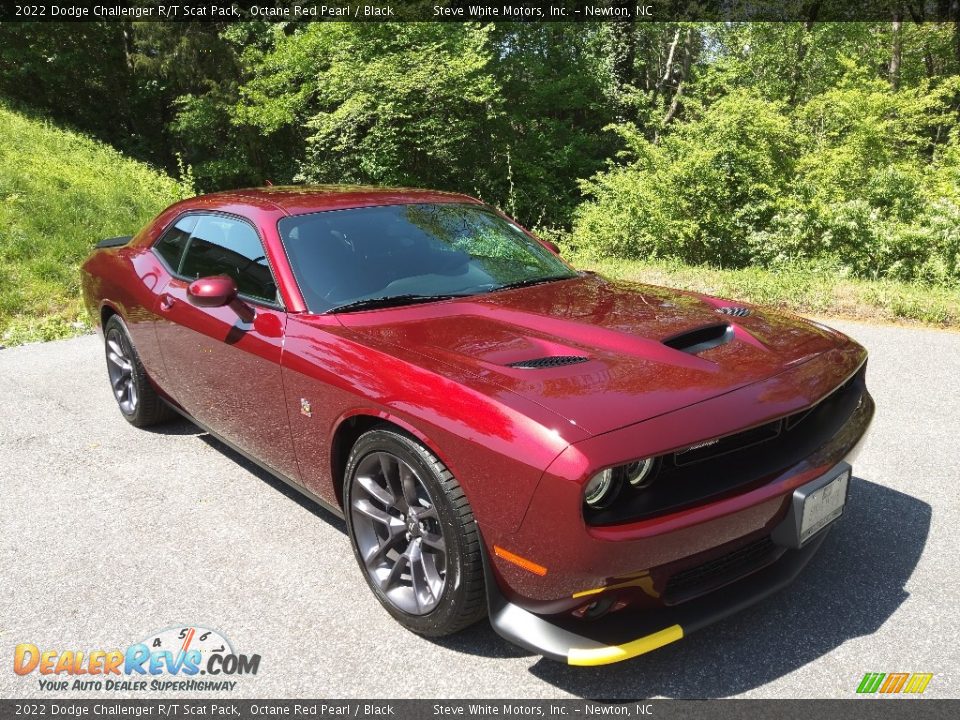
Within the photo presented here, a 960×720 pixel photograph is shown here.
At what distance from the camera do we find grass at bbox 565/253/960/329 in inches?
276

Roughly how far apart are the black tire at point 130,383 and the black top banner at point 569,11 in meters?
18.3

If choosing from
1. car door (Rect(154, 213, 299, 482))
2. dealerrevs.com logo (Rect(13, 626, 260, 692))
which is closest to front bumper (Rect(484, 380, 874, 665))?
dealerrevs.com logo (Rect(13, 626, 260, 692))

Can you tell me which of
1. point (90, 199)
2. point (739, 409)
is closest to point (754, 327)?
point (739, 409)

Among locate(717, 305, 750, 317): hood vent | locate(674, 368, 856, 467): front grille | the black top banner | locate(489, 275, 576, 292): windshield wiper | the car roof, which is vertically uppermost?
the black top banner

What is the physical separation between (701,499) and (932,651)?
102cm

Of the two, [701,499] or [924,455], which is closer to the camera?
[701,499]

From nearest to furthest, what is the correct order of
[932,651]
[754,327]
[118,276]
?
[932,651] → [754,327] → [118,276]

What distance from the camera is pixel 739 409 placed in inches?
89.3

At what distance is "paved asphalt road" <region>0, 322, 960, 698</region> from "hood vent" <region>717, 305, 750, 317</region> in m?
1.04

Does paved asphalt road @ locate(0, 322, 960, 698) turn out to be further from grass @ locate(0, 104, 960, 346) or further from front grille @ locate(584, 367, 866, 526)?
grass @ locate(0, 104, 960, 346)

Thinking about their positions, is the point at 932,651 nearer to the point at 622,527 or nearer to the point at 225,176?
the point at 622,527

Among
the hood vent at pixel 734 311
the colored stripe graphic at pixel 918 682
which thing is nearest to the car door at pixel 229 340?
the hood vent at pixel 734 311

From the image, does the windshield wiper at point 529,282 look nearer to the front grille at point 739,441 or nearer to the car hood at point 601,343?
the car hood at point 601,343

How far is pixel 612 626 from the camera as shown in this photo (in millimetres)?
2227
